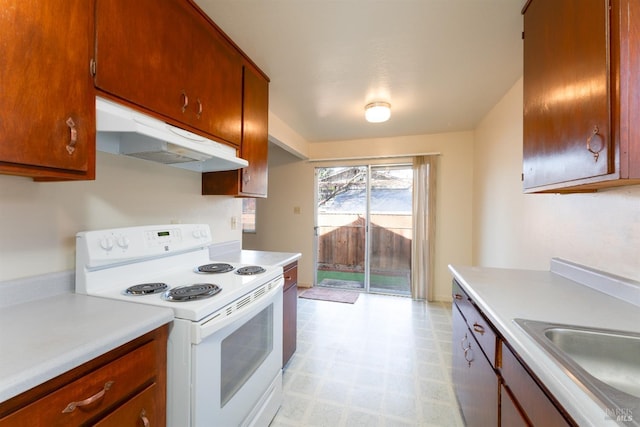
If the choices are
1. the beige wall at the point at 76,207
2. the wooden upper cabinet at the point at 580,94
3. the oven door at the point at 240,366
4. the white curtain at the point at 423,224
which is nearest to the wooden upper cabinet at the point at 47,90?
the beige wall at the point at 76,207

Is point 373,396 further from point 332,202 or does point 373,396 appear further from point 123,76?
point 332,202

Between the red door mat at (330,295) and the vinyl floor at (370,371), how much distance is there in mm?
392

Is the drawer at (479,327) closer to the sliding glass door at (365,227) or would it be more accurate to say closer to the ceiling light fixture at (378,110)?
the ceiling light fixture at (378,110)

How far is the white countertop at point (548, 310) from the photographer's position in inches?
22.4

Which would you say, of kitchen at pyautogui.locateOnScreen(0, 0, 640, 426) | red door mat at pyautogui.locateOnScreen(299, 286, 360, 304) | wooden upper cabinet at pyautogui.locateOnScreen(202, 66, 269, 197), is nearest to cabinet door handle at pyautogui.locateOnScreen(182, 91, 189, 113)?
kitchen at pyautogui.locateOnScreen(0, 0, 640, 426)

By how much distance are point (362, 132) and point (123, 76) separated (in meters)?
2.97

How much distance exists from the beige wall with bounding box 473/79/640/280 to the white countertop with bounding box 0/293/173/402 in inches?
76.3

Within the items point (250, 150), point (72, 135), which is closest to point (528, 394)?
point (72, 135)

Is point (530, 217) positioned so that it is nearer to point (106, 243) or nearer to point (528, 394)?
point (528, 394)

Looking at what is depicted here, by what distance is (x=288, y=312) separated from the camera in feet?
6.77

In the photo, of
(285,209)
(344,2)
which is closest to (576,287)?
(344,2)

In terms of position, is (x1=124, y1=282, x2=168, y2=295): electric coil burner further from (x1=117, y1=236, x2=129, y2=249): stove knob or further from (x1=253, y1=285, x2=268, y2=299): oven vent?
(x1=253, y1=285, x2=268, y2=299): oven vent

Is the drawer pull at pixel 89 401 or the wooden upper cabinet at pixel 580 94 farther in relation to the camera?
the wooden upper cabinet at pixel 580 94

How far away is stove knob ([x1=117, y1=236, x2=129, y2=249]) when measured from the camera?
1.25 metres
